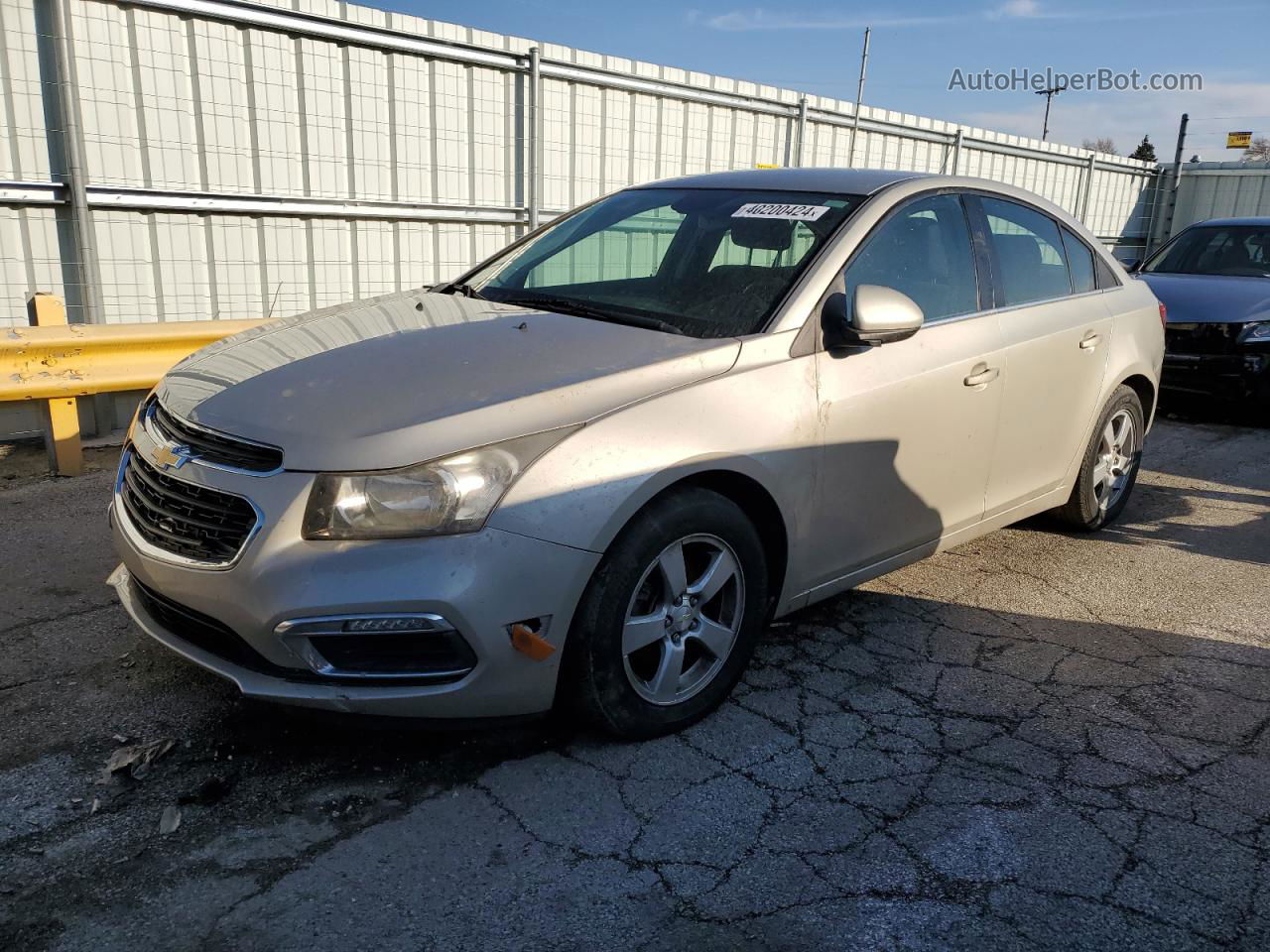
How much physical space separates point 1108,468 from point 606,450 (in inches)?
134

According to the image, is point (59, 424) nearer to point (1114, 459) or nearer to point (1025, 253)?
point (1025, 253)

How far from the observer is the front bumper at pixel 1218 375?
7.81m

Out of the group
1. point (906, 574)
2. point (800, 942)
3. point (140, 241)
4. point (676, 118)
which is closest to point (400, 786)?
point (800, 942)

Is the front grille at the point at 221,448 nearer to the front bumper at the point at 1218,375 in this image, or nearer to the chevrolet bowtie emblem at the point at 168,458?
the chevrolet bowtie emblem at the point at 168,458

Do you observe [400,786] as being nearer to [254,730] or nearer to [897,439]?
[254,730]

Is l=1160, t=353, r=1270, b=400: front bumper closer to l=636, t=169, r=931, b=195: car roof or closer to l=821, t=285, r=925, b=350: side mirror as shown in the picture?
l=636, t=169, r=931, b=195: car roof

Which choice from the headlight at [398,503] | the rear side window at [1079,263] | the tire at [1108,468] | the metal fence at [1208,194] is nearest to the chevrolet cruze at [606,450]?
A: the headlight at [398,503]

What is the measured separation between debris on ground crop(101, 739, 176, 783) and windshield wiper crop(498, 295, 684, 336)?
181 cm

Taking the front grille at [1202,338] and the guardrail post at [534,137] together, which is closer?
the front grille at [1202,338]

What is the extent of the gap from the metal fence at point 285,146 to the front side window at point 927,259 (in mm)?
5047

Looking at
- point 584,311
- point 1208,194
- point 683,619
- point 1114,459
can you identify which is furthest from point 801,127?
point 1208,194

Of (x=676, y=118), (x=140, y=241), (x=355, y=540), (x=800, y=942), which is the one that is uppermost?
(x=676, y=118)

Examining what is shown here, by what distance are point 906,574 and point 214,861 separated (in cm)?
311

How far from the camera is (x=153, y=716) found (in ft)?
9.88
